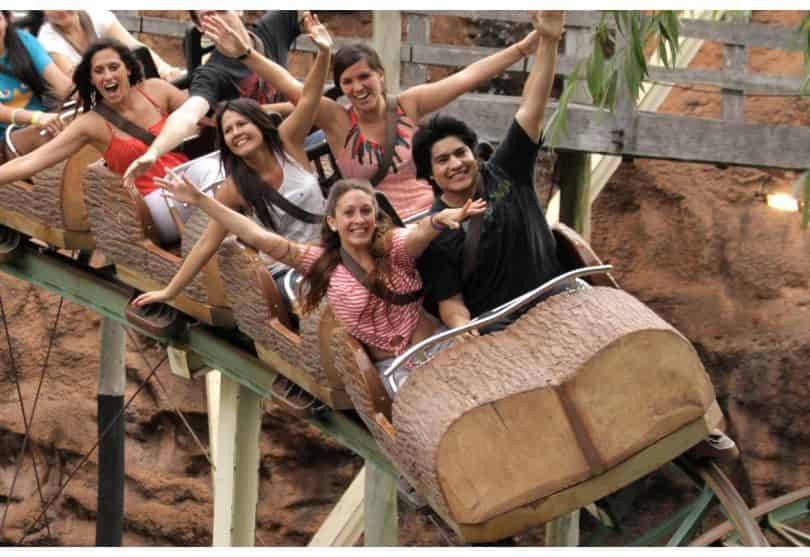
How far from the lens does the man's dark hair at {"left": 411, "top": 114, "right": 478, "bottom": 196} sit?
4.24 meters

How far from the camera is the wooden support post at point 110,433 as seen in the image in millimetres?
8086

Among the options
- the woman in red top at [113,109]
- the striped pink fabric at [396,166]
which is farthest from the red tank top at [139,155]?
the striped pink fabric at [396,166]

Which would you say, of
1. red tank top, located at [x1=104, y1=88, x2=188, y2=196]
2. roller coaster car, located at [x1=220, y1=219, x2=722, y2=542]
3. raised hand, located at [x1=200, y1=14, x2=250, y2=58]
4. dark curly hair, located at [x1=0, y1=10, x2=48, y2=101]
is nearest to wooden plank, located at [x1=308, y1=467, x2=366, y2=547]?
red tank top, located at [x1=104, y1=88, x2=188, y2=196]

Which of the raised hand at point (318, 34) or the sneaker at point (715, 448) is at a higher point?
the raised hand at point (318, 34)

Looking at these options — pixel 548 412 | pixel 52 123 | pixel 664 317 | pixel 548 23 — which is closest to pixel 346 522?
pixel 52 123

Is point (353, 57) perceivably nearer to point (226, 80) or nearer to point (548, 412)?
point (226, 80)

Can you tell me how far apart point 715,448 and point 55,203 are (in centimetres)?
237

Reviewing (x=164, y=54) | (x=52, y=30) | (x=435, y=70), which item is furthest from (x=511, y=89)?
(x=52, y=30)

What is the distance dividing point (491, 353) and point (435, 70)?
19.5 feet

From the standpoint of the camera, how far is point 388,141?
4875 millimetres

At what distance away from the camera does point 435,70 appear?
32.9 feet

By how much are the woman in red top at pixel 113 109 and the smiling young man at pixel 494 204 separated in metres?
1.25

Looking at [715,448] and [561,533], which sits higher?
[715,448]

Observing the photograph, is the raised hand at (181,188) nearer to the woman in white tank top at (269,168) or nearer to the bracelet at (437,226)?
the woman in white tank top at (269,168)
